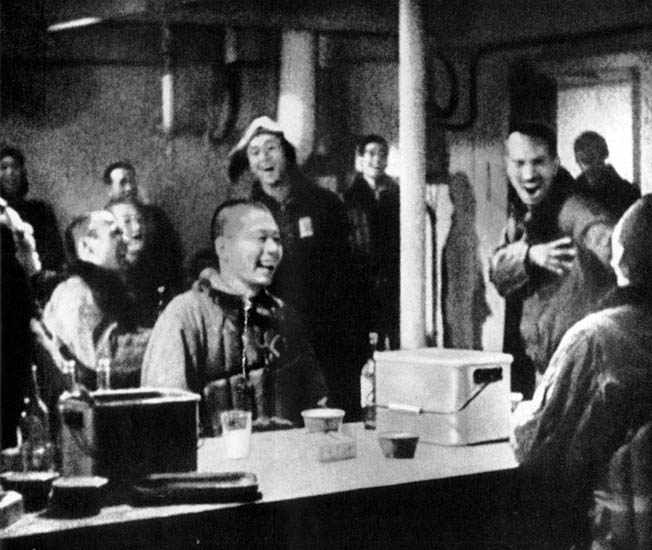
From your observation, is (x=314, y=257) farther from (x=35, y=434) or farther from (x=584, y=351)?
(x=35, y=434)

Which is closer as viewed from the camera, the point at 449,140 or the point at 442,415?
the point at 442,415

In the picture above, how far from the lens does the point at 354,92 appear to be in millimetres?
3844

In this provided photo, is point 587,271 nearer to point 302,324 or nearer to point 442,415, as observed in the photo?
point 442,415

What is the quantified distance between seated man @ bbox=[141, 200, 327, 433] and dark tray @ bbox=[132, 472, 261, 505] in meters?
0.85

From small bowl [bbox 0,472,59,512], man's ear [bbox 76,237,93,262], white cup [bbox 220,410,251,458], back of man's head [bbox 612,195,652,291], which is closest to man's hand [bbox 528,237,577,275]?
back of man's head [bbox 612,195,652,291]

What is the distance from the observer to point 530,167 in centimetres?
375

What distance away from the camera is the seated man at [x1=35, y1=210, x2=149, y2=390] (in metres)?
3.31

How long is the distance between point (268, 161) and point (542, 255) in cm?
111

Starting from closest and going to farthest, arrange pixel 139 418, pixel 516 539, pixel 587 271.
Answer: pixel 139 418, pixel 516 539, pixel 587 271

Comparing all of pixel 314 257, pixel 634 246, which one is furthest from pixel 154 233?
pixel 634 246

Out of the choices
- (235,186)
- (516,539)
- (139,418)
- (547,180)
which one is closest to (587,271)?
(547,180)

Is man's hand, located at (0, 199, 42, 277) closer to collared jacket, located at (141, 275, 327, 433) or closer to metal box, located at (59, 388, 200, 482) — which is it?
collared jacket, located at (141, 275, 327, 433)

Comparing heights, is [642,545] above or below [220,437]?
below

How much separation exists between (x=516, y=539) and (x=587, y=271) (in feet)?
3.30
